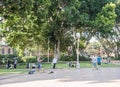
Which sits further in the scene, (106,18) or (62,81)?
(106,18)

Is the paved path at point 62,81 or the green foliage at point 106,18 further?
the green foliage at point 106,18

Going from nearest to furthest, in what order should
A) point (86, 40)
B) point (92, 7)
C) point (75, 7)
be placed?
point (75, 7) < point (92, 7) < point (86, 40)

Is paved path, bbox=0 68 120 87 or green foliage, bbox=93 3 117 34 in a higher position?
green foliage, bbox=93 3 117 34

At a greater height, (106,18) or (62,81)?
(106,18)

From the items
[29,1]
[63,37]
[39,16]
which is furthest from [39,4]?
[63,37]

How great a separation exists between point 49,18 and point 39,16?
14696 millimetres

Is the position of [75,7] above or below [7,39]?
above

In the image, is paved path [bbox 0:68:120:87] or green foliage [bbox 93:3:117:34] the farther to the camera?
green foliage [bbox 93:3:117:34]

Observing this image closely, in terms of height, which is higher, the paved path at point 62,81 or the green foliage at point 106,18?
the green foliage at point 106,18

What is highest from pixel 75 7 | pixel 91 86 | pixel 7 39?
pixel 75 7

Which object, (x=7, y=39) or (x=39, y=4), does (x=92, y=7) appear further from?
(x=39, y=4)

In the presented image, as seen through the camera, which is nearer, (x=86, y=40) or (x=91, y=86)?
(x=91, y=86)

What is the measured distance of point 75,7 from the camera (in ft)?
193

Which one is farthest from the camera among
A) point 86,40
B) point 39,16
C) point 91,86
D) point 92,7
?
point 86,40
